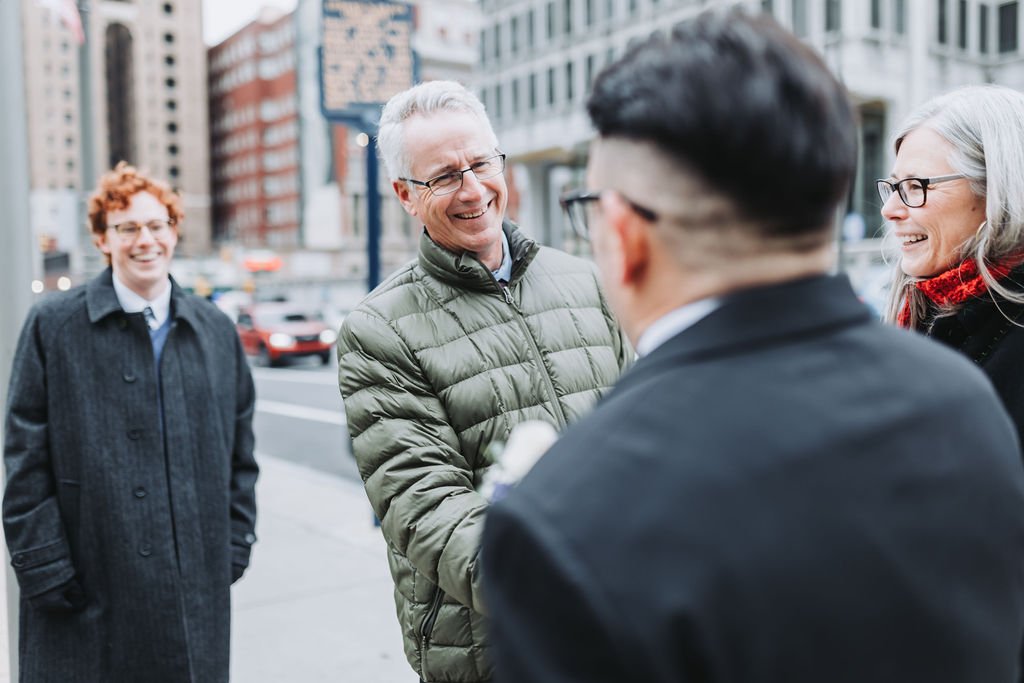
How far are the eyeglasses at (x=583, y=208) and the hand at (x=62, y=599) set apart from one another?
2.31 metres

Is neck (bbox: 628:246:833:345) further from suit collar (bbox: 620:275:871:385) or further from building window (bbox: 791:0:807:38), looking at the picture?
building window (bbox: 791:0:807:38)

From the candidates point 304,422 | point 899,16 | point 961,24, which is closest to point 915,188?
point 304,422

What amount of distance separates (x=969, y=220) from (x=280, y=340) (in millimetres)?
23021

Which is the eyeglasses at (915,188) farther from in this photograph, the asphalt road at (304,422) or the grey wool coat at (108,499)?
the asphalt road at (304,422)

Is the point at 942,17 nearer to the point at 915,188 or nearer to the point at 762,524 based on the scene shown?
the point at 915,188

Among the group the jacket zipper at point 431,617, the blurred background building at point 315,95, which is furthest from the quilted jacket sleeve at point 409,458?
the blurred background building at point 315,95

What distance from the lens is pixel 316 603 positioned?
205 inches

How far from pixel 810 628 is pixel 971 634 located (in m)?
0.22

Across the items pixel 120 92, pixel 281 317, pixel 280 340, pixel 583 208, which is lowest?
pixel 280 340

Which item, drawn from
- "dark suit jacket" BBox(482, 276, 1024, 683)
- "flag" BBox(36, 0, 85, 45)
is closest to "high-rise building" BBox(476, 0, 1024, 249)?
"flag" BBox(36, 0, 85, 45)

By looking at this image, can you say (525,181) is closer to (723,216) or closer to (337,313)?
(337,313)

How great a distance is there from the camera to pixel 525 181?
53.8m

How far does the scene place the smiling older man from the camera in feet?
6.61

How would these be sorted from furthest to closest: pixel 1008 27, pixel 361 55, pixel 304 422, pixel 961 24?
pixel 1008 27, pixel 961 24, pixel 304 422, pixel 361 55
